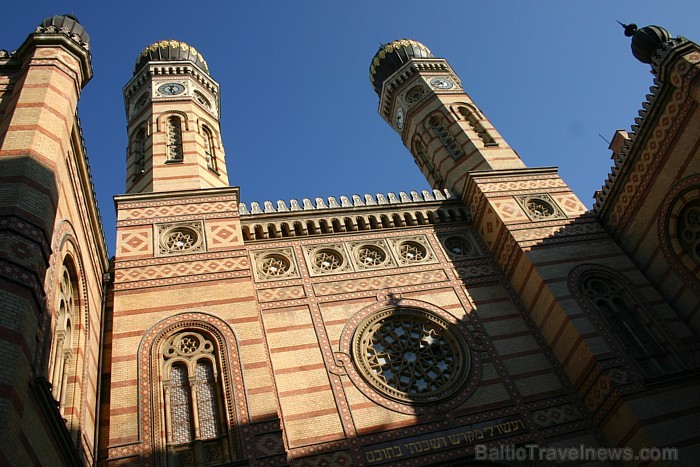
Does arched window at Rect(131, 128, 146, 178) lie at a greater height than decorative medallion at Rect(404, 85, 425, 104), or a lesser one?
lesser

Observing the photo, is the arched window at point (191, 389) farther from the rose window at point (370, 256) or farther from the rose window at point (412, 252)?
the rose window at point (412, 252)

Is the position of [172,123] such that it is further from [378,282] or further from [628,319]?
[628,319]

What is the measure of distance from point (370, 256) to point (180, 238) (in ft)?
11.9

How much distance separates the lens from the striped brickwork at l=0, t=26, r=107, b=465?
5.66 metres

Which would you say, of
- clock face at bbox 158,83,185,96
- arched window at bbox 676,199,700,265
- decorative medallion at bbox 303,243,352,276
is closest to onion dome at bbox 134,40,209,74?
clock face at bbox 158,83,185,96

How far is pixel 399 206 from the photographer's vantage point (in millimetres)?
12438

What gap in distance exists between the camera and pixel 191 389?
27.1 feet

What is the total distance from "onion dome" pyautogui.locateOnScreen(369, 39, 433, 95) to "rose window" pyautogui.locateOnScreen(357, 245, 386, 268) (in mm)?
8072

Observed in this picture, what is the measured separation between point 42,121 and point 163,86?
761 centimetres

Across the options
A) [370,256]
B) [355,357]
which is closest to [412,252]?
[370,256]

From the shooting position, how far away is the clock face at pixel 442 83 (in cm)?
1650

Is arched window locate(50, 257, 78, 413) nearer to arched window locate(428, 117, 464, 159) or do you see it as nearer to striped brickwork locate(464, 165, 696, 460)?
striped brickwork locate(464, 165, 696, 460)

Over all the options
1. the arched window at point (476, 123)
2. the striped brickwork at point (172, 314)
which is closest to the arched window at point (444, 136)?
the arched window at point (476, 123)

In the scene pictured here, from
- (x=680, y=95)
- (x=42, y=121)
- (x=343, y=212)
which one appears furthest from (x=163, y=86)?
(x=680, y=95)
